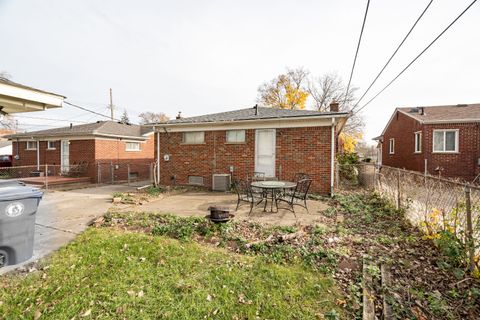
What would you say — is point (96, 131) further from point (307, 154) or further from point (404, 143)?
point (404, 143)

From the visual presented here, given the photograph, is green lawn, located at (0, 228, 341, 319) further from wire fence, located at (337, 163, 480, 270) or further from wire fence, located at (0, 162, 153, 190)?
wire fence, located at (0, 162, 153, 190)

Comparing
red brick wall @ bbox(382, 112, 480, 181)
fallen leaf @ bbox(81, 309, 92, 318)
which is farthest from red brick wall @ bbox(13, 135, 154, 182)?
red brick wall @ bbox(382, 112, 480, 181)

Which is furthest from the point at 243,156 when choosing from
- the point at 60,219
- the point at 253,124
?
the point at 60,219

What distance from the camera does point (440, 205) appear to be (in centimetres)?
419

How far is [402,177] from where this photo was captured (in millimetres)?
6168

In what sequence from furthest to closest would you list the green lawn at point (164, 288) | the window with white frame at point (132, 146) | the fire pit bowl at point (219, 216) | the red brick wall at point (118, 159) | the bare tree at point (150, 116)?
1. the bare tree at point (150, 116)
2. the window with white frame at point (132, 146)
3. the red brick wall at point (118, 159)
4. the fire pit bowl at point (219, 216)
5. the green lawn at point (164, 288)

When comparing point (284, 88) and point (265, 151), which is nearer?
point (265, 151)

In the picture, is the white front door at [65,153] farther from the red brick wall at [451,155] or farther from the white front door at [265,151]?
the red brick wall at [451,155]

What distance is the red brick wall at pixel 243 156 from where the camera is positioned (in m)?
8.91

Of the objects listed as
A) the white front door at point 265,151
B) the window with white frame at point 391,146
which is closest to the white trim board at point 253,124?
the white front door at point 265,151

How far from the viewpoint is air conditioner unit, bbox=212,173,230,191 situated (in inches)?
392

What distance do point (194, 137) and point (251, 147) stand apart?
3.00 m

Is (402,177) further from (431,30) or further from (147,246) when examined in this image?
(147,246)

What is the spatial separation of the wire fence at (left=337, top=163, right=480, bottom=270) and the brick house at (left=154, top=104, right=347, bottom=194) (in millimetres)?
2603
